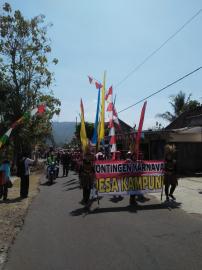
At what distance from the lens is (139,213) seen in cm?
1120

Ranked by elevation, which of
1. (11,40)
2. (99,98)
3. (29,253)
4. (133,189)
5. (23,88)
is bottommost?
(29,253)

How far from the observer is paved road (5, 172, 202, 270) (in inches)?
257

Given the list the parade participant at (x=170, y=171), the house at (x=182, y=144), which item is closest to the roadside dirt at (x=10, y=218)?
the parade participant at (x=170, y=171)

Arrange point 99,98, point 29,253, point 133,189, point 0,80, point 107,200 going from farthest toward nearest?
point 0,80, point 99,98, point 107,200, point 133,189, point 29,253

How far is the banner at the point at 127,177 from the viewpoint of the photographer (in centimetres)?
1298

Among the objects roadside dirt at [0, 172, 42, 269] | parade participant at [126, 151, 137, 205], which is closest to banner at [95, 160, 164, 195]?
parade participant at [126, 151, 137, 205]

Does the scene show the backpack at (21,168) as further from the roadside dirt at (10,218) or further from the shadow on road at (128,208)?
the shadow on road at (128,208)

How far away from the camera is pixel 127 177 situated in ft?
43.2

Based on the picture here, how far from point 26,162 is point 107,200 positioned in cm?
359

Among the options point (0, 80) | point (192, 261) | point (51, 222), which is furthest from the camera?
point (0, 80)

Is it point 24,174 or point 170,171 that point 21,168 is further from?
point 170,171

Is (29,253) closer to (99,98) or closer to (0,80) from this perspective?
(99,98)

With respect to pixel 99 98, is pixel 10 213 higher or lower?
lower

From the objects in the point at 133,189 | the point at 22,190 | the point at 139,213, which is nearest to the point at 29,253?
the point at 139,213
